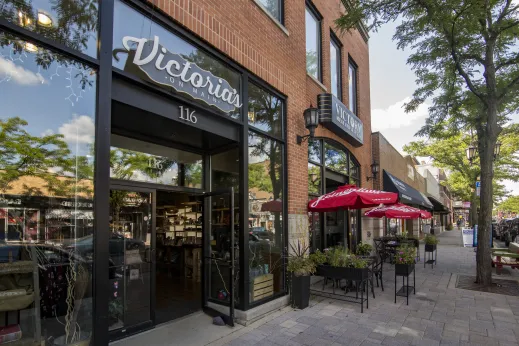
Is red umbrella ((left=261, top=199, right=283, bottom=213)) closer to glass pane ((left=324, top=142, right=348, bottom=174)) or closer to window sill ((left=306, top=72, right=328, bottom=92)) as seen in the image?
glass pane ((left=324, top=142, right=348, bottom=174))

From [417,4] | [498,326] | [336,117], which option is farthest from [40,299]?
[417,4]

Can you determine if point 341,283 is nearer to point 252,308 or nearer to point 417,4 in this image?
point 252,308

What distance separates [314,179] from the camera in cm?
898

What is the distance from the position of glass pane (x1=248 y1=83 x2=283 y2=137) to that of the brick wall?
0.76ft

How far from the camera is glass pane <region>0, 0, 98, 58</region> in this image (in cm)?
307

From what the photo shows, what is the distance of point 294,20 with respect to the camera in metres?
7.56

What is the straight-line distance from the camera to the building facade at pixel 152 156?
3408 millimetres

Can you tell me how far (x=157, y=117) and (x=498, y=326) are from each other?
20.0 feet

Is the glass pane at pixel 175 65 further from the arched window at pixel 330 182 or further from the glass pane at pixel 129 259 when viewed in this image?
the arched window at pixel 330 182

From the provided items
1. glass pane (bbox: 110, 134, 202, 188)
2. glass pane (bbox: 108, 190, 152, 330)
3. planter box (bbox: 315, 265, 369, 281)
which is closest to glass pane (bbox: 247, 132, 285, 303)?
planter box (bbox: 315, 265, 369, 281)

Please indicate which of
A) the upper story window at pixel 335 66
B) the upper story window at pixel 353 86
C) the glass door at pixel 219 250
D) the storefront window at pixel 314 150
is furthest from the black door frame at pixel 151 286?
the upper story window at pixel 353 86

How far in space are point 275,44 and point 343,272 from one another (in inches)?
184

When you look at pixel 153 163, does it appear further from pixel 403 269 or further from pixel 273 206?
pixel 403 269

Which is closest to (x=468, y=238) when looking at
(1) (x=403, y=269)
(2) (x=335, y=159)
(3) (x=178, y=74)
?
(2) (x=335, y=159)
